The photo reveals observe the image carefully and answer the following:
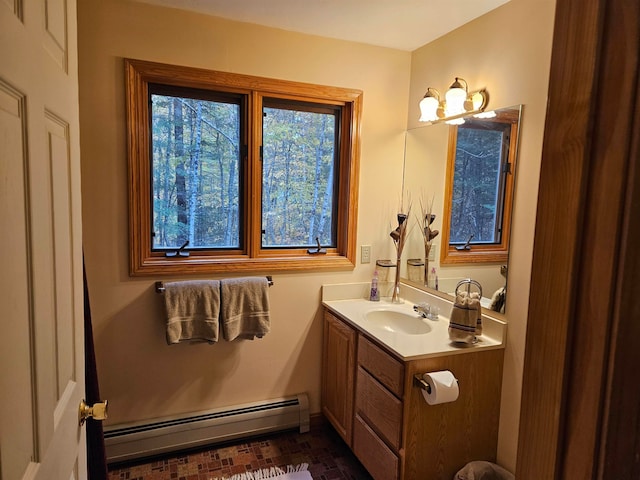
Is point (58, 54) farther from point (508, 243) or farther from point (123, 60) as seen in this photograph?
point (508, 243)

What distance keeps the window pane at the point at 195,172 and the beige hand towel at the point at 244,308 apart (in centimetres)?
28

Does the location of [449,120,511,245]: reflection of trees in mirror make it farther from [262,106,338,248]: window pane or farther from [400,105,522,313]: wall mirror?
[262,106,338,248]: window pane

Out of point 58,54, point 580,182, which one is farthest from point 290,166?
point 580,182

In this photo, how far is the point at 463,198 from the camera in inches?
87.7

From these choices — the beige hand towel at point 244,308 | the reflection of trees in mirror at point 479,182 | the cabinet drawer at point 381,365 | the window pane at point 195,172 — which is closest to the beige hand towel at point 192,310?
the beige hand towel at point 244,308

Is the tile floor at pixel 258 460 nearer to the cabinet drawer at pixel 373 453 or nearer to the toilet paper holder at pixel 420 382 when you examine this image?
the cabinet drawer at pixel 373 453

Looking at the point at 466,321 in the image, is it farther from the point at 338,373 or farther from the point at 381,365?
the point at 338,373

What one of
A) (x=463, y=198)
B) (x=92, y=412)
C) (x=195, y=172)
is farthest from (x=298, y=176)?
(x=92, y=412)

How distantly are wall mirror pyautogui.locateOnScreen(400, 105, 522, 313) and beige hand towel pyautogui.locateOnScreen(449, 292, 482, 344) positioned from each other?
0.14m

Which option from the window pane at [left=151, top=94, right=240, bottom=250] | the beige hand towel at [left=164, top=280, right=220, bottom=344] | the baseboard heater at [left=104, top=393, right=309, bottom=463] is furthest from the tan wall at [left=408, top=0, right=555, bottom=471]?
the beige hand towel at [left=164, top=280, right=220, bottom=344]

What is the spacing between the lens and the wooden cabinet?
1796 millimetres

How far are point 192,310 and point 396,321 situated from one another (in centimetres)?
117

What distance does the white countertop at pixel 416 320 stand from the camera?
185 centimetres

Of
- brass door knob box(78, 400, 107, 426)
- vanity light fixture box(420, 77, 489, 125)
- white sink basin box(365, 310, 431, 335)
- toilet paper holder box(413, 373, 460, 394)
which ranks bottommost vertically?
toilet paper holder box(413, 373, 460, 394)
